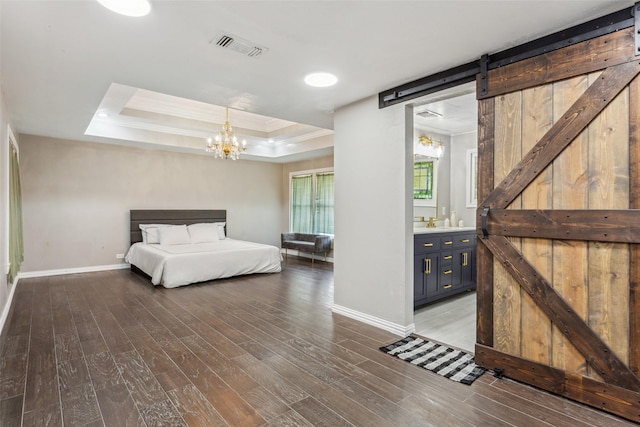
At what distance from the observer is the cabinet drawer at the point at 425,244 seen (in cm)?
374

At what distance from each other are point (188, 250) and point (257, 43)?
13.8 feet

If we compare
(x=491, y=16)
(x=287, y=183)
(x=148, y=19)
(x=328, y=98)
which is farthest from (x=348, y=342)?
(x=287, y=183)

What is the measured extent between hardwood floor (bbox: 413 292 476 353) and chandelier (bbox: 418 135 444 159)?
2168 mm

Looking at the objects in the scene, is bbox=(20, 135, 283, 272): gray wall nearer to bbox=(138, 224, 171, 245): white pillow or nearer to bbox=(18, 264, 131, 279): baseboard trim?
bbox=(18, 264, 131, 279): baseboard trim

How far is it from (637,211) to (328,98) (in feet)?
8.54

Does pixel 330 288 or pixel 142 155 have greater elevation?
pixel 142 155

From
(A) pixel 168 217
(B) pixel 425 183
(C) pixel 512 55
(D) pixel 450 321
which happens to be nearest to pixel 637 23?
(C) pixel 512 55

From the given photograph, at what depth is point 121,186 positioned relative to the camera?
652 cm

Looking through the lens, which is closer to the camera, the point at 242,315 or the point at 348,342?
the point at 348,342

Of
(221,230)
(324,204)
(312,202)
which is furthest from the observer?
(312,202)

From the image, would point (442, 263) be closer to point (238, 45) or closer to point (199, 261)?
point (238, 45)

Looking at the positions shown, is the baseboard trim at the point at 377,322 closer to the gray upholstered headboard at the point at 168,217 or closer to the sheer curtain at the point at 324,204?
the sheer curtain at the point at 324,204

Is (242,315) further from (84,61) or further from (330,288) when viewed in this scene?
(84,61)

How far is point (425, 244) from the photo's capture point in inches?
151
